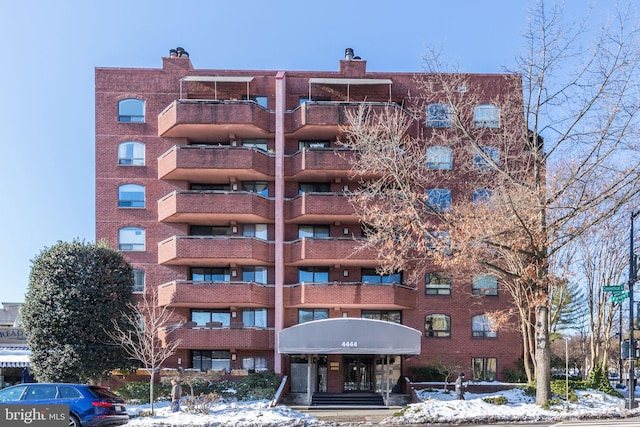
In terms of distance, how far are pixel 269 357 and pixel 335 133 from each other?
13017 mm

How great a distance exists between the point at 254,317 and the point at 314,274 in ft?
13.6

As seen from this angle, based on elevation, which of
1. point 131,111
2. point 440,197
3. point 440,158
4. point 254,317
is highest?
point 131,111

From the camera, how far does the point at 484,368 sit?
114 feet

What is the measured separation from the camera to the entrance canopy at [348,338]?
96.1 feet

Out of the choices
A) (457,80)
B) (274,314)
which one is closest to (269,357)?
(274,314)

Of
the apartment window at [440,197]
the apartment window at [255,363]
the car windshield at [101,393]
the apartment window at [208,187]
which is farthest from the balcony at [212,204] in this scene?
the car windshield at [101,393]

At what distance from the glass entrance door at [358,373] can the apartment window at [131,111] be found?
718 inches

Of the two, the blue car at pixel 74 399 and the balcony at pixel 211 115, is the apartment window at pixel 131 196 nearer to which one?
the balcony at pixel 211 115

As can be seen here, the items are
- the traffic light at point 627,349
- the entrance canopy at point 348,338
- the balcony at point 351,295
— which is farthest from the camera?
the balcony at point 351,295

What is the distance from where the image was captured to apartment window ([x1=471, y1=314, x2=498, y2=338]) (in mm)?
34781

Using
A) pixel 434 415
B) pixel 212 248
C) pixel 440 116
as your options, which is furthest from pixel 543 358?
pixel 212 248

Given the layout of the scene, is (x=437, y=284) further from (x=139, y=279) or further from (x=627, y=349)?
(x=139, y=279)

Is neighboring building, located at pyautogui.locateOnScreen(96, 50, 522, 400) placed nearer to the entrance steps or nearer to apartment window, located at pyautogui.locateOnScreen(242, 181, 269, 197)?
apartment window, located at pyautogui.locateOnScreen(242, 181, 269, 197)

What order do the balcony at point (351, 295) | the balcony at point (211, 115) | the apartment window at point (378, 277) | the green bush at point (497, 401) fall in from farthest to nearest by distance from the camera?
the apartment window at point (378, 277) → the balcony at point (211, 115) → the balcony at point (351, 295) → the green bush at point (497, 401)
